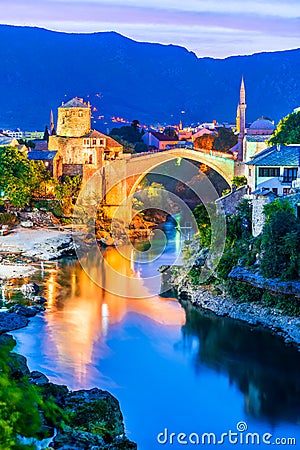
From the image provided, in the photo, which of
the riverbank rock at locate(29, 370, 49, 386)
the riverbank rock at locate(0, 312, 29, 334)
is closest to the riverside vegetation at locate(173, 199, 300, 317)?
the riverbank rock at locate(0, 312, 29, 334)

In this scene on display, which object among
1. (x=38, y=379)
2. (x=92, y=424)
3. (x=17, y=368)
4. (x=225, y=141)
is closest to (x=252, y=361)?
(x=38, y=379)

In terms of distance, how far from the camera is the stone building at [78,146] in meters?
39.8

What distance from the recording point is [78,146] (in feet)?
132

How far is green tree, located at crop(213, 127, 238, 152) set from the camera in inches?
1998

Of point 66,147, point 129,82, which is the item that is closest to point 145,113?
point 129,82

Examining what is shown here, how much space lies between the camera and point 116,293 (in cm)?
2595

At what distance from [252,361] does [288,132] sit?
14.7m

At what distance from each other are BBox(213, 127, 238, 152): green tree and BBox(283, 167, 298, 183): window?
2521 cm

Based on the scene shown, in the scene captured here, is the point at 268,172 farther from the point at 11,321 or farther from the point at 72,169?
the point at 72,169

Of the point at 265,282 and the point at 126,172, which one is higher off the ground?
the point at 126,172

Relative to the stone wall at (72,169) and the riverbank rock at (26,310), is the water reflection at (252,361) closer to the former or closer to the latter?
the riverbank rock at (26,310)

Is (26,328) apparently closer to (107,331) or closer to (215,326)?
(107,331)

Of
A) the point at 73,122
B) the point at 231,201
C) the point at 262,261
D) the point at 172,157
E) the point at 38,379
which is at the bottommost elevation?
the point at 38,379

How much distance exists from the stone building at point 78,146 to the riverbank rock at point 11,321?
1808 cm
